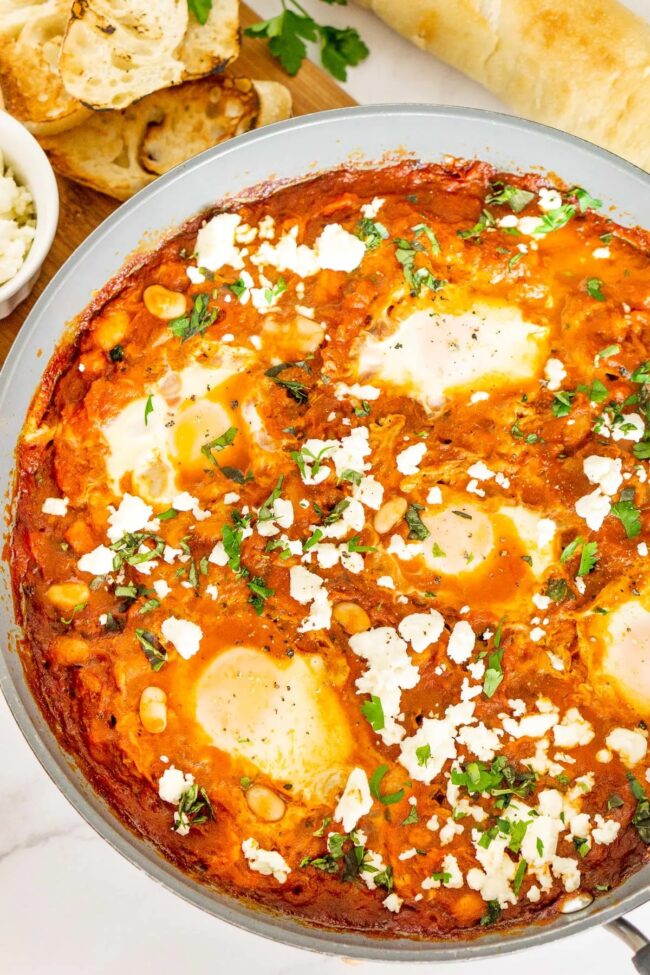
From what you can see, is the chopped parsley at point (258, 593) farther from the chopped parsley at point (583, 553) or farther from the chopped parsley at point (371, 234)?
the chopped parsley at point (371, 234)

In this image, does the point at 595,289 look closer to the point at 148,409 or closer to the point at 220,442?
the point at 220,442

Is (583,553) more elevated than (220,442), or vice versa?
(583,553)

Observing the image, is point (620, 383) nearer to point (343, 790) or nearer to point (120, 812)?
point (343, 790)

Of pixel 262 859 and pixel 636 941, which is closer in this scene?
pixel 636 941

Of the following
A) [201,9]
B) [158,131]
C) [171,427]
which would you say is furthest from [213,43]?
[171,427]

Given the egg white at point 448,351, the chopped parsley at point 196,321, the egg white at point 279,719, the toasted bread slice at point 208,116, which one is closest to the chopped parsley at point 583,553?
the egg white at point 448,351

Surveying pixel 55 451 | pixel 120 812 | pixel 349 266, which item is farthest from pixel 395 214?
pixel 120 812

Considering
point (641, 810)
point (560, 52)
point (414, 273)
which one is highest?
point (560, 52)

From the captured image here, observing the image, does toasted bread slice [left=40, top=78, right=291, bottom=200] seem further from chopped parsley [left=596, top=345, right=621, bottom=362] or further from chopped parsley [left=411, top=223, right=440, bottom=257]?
chopped parsley [left=596, top=345, right=621, bottom=362]
